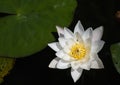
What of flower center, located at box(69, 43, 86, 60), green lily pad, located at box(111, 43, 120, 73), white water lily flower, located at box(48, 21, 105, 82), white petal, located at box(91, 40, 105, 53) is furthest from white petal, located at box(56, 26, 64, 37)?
green lily pad, located at box(111, 43, 120, 73)

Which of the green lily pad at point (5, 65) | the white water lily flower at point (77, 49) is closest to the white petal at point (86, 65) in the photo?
the white water lily flower at point (77, 49)

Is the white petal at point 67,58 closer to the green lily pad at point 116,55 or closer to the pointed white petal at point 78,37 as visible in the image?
the pointed white petal at point 78,37

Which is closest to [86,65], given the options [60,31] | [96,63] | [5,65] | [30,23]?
[96,63]

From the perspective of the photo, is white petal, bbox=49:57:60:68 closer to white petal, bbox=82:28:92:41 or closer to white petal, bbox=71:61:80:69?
white petal, bbox=71:61:80:69

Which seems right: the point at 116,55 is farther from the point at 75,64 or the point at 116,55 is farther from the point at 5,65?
the point at 5,65

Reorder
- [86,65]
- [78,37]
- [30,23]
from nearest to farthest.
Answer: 1. [86,65]
2. [78,37]
3. [30,23]

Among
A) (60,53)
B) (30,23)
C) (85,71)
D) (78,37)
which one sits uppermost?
(30,23)

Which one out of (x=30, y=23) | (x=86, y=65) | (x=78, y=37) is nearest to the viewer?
(x=86, y=65)
